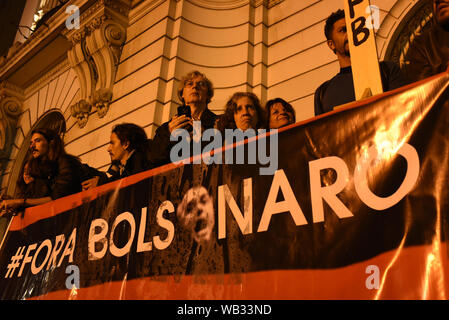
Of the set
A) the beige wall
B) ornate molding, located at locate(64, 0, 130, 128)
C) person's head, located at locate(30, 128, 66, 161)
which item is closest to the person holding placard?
the beige wall

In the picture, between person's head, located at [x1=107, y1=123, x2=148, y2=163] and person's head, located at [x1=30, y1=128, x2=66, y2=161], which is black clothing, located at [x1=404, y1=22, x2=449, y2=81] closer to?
person's head, located at [x1=107, y1=123, x2=148, y2=163]

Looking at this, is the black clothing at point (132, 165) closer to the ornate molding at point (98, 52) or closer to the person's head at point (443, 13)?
the person's head at point (443, 13)

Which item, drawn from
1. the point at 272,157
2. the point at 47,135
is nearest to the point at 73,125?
the point at 47,135

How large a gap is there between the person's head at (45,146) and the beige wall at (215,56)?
5.63 feet

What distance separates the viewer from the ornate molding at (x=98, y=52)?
6.42 metres

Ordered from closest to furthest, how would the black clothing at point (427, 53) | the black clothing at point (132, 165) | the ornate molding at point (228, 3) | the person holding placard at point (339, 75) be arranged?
the person holding placard at point (339, 75), the black clothing at point (132, 165), the black clothing at point (427, 53), the ornate molding at point (228, 3)

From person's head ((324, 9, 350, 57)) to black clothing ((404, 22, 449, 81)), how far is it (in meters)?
1.56

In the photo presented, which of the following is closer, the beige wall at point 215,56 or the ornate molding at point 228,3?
the beige wall at point 215,56

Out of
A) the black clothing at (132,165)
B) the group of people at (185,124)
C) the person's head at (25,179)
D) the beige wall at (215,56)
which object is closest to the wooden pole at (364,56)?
the group of people at (185,124)

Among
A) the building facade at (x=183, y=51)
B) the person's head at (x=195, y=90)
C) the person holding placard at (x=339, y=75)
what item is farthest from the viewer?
the building facade at (x=183, y=51)

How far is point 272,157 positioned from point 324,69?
3.33m

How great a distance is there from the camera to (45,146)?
3.62 metres
